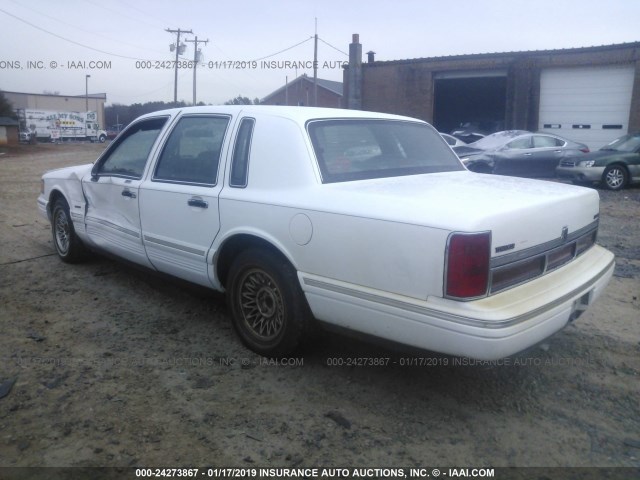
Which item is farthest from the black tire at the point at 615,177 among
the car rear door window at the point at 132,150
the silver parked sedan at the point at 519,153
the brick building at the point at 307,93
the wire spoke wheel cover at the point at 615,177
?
the brick building at the point at 307,93

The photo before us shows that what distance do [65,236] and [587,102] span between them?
73.1ft

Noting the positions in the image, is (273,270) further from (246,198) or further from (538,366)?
(538,366)

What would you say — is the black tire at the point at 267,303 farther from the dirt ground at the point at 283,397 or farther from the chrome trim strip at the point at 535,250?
the chrome trim strip at the point at 535,250

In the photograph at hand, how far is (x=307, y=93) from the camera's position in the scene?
45.9 metres

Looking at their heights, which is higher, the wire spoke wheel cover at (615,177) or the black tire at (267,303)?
the wire spoke wheel cover at (615,177)

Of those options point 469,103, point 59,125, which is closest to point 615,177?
point 469,103

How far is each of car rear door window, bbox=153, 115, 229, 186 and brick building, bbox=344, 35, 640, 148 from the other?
2180 centimetres

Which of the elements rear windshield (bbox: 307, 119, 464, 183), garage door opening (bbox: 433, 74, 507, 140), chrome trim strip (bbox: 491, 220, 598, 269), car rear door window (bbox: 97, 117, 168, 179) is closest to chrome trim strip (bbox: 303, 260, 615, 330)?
chrome trim strip (bbox: 491, 220, 598, 269)

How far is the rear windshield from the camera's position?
3.87 meters

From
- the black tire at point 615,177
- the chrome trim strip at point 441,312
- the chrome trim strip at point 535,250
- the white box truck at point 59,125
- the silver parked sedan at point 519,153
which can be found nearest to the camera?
the chrome trim strip at point 441,312

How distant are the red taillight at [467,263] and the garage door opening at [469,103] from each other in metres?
26.6

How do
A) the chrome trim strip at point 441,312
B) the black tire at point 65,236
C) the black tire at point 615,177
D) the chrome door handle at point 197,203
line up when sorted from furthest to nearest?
the black tire at point 615,177, the black tire at point 65,236, the chrome door handle at point 197,203, the chrome trim strip at point 441,312

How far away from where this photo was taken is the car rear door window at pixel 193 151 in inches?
171

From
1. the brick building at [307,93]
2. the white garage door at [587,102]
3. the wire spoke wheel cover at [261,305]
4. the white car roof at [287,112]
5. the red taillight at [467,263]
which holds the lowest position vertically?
the wire spoke wheel cover at [261,305]
